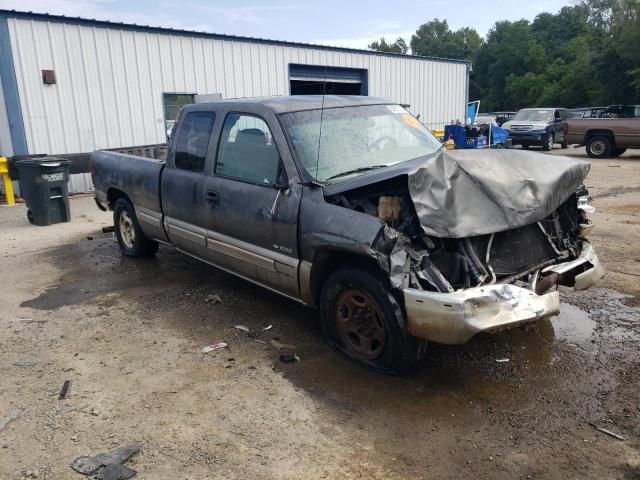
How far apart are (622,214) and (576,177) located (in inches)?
220

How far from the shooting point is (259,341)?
447cm

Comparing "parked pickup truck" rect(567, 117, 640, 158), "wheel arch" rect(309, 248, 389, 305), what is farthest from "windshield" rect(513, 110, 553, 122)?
"wheel arch" rect(309, 248, 389, 305)

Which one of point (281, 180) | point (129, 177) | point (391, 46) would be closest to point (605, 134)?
point (129, 177)

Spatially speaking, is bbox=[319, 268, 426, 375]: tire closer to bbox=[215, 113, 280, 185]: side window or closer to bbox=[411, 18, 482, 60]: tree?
bbox=[215, 113, 280, 185]: side window

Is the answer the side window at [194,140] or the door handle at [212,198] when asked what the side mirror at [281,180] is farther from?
the side window at [194,140]

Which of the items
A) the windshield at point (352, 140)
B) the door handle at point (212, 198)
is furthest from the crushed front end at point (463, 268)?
the door handle at point (212, 198)

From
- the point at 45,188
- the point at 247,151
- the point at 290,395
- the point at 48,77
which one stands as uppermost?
the point at 48,77

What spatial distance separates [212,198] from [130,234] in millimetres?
2566

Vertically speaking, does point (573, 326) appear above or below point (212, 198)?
below

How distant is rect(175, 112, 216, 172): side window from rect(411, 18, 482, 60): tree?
99637 mm

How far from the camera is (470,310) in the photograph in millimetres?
3225

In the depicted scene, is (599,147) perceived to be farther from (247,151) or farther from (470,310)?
(470,310)

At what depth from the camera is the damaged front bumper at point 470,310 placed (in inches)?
127

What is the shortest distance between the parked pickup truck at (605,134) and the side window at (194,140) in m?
16.6
